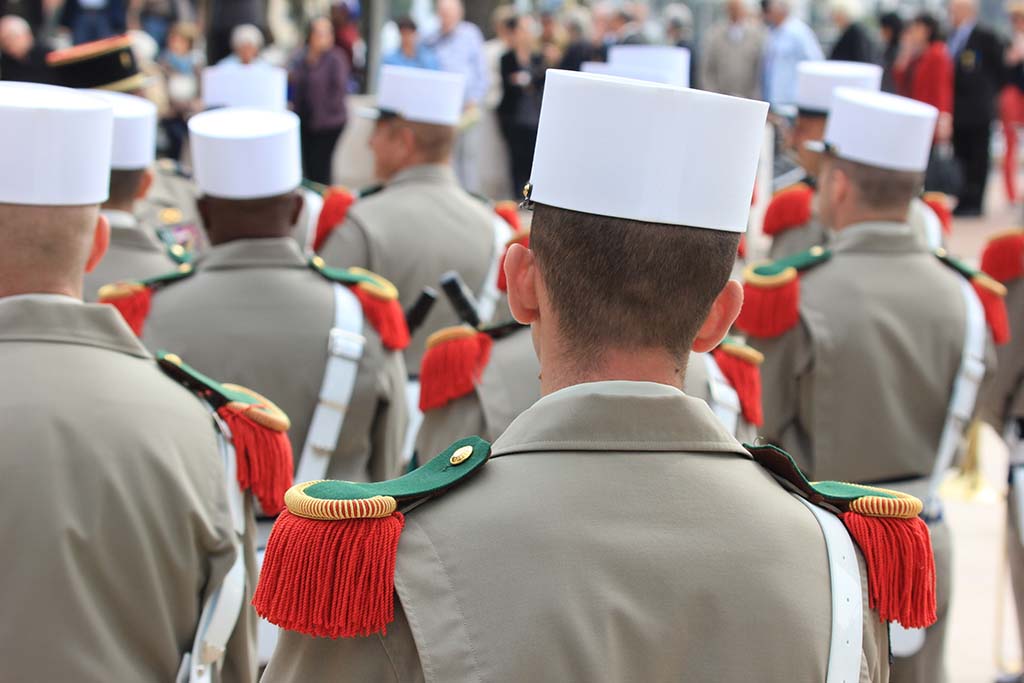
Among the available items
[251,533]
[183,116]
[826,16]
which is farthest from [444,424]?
[826,16]

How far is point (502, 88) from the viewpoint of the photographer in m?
12.8

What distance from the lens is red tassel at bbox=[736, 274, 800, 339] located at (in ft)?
12.7

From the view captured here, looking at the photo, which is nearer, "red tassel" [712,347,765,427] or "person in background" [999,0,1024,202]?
"red tassel" [712,347,765,427]

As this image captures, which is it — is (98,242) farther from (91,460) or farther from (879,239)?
(879,239)

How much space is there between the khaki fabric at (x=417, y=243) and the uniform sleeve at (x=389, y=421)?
1.25m

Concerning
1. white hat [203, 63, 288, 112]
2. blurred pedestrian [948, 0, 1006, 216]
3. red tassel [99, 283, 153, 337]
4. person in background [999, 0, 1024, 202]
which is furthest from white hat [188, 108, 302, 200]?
person in background [999, 0, 1024, 202]

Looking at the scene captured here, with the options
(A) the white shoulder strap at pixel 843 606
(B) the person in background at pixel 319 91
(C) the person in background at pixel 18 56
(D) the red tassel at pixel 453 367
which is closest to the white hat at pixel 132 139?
(D) the red tassel at pixel 453 367

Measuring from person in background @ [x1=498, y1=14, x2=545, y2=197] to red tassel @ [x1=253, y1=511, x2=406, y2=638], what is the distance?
36.1 feet

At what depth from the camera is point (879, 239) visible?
3943 mm

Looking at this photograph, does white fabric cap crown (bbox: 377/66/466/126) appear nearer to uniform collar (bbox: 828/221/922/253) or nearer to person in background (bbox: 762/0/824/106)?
uniform collar (bbox: 828/221/922/253)

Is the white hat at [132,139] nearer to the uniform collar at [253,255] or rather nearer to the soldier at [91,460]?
the uniform collar at [253,255]

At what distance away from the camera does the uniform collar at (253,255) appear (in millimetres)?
3582

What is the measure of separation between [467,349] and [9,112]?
1152mm

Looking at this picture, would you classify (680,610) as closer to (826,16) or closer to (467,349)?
(467,349)
